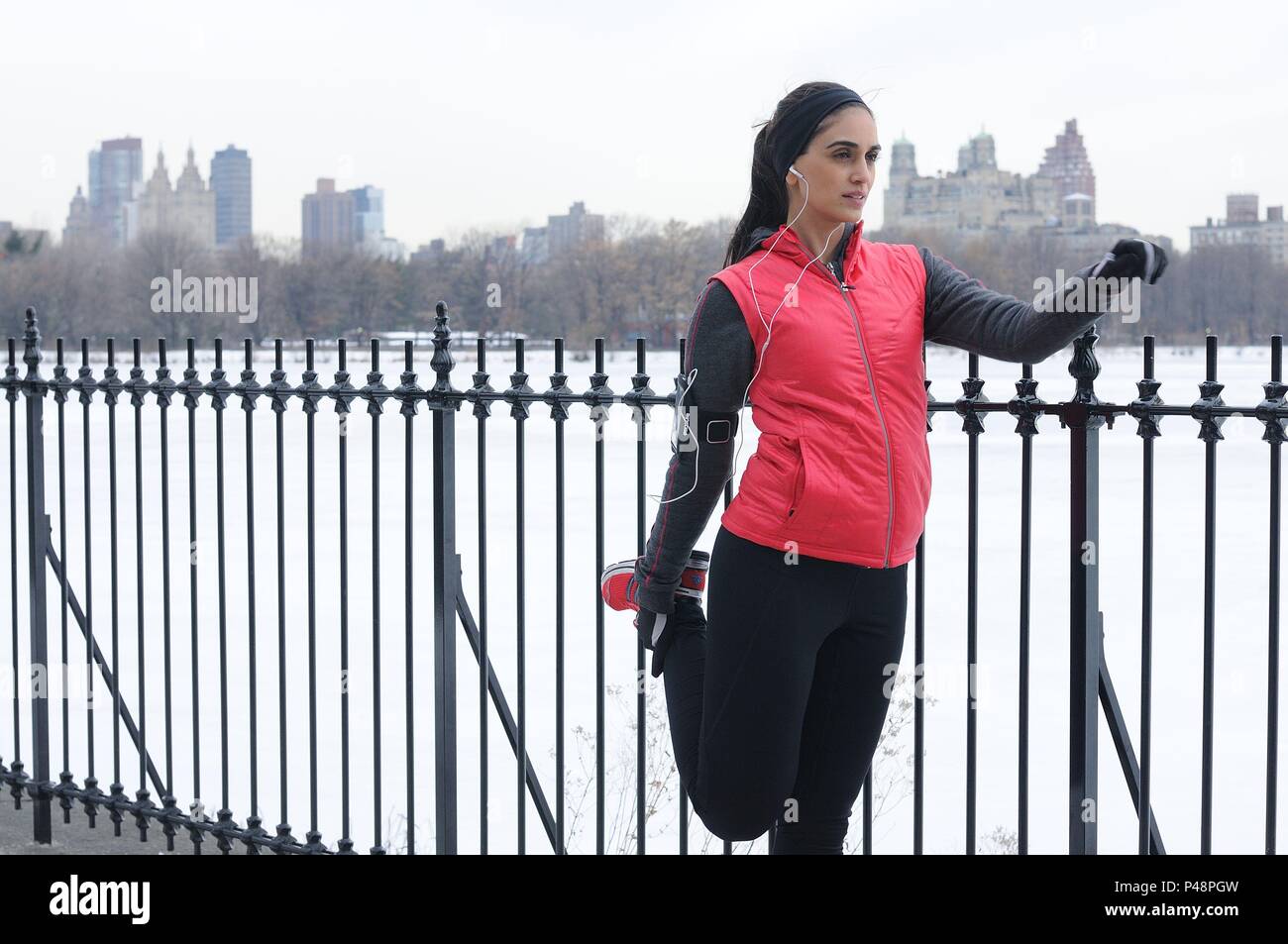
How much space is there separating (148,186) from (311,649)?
157 metres

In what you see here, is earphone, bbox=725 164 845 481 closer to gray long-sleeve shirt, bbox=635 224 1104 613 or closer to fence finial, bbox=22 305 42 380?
gray long-sleeve shirt, bbox=635 224 1104 613

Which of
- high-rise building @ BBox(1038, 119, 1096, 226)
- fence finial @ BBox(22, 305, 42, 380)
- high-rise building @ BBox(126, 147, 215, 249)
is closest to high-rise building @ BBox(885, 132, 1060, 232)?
high-rise building @ BBox(1038, 119, 1096, 226)

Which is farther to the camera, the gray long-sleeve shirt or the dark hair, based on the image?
the dark hair

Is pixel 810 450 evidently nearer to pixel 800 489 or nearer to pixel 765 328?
pixel 800 489

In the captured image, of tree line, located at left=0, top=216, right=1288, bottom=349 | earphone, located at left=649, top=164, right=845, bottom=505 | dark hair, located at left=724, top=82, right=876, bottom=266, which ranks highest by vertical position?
tree line, located at left=0, top=216, right=1288, bottom=349

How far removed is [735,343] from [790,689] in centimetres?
71

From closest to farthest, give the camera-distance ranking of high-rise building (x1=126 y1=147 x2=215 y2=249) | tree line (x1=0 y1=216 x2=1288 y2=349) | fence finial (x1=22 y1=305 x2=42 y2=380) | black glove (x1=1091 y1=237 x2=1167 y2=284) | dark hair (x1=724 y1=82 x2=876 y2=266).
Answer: black glove (x1=1091 y1=237 x2=1167 y2=284), dark hair (x1=724 y1=82 x2=876 y2=266), fence finial (x1=22 y1=305 x2=42 y2=380), tree line (x1=0 y1=216 x2=1288 y2=349), high-rise building (x1=126 y1=147 x2=215 y2=249)

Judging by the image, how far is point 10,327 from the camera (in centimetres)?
6600

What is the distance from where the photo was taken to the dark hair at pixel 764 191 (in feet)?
9.29

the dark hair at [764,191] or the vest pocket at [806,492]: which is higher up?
the dark hair at [764,191]

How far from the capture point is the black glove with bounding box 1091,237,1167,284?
2.49m

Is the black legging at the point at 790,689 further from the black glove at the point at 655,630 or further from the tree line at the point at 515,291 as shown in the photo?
the tree line at the point at 515,291

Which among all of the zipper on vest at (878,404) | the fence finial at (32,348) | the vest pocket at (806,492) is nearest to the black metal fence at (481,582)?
the fence finial at (32,348)
